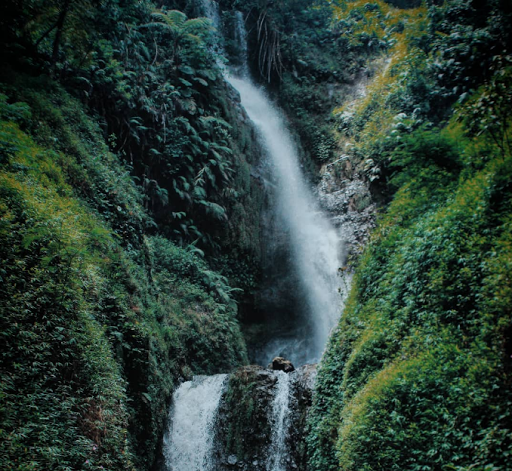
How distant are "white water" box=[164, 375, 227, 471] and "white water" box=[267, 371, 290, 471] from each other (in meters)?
1.48

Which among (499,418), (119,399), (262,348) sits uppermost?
(119,399)

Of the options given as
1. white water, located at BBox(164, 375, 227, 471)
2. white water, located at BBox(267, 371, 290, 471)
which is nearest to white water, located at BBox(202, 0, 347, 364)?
white water, located at BBox(267, 371, 290, 471)

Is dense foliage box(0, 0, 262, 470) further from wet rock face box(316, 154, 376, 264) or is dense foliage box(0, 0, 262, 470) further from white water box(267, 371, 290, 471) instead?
wet rock face box(316, 154, 376, 264)

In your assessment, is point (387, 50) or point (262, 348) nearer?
point (262, 348)

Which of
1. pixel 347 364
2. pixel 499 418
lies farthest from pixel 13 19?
pixel 499 418

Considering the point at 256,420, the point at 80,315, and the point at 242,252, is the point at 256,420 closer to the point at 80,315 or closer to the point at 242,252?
the point at 80,315

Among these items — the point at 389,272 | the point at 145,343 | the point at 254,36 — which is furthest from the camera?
the point at 254,36

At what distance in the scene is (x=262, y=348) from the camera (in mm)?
15172

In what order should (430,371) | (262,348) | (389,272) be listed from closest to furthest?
(430,371) < (389,272) < (262,348)

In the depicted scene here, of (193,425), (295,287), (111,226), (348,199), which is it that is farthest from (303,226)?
(193,425)

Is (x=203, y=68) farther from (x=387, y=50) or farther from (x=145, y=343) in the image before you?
(x=145, y=343)

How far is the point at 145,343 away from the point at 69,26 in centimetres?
828

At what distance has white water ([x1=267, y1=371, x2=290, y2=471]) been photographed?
7406 mm

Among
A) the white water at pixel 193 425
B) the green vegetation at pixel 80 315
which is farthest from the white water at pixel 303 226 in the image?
the white water at pixel 193 425
